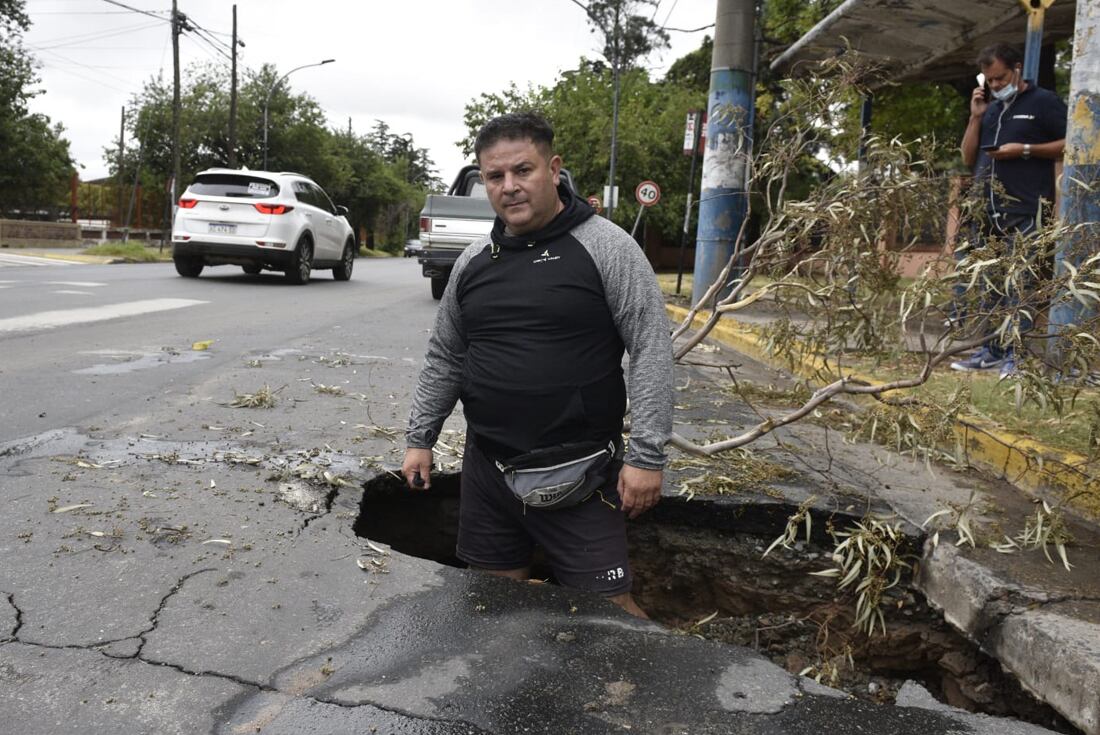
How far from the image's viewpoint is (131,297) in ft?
38.9

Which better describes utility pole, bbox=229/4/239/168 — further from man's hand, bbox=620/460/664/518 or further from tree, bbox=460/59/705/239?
man's hand, bbox=620/460/664/518

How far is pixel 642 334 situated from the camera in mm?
2902

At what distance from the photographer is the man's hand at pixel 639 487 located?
292 centimetres

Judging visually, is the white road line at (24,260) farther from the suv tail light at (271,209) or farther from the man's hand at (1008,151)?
the man's hand at (1008,151)

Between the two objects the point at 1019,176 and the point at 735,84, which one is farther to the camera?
the point at 735,84

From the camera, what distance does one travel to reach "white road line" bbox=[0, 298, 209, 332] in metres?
8.64

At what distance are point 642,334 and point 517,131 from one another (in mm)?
748

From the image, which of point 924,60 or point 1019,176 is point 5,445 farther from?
point 924,60

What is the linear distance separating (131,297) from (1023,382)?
36.4 ft

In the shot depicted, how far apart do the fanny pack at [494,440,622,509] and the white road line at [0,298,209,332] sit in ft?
23.0

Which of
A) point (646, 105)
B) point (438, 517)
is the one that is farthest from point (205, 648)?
point (646, 105)

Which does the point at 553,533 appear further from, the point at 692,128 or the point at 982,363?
the point at 692,128

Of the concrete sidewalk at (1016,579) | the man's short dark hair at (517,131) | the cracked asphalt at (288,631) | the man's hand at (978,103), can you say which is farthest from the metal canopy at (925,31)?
the cracked asphalt at (288,631)

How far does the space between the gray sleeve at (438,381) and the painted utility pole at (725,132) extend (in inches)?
352
